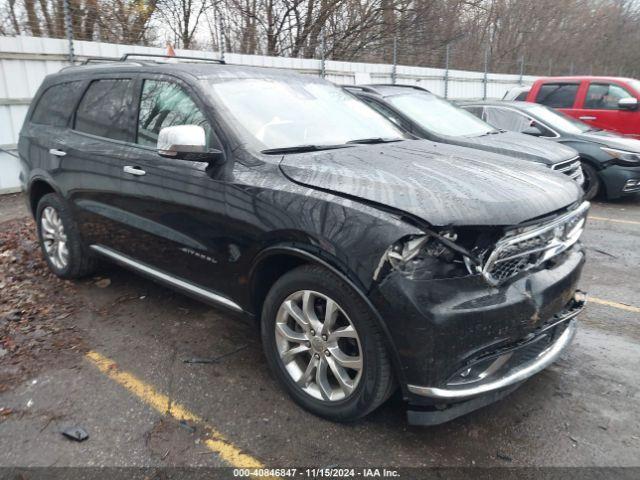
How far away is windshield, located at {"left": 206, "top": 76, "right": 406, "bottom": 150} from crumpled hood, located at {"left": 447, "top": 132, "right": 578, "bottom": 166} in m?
2.36

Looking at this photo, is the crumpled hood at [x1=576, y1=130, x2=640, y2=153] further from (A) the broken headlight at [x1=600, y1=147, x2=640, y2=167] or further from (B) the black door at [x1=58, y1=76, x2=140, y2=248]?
(B) the black door at [x1=58, y1=76, x2=140, y2=248]

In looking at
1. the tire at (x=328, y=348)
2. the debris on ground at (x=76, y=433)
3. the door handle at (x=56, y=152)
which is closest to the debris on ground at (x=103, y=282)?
the door handle at (x=56, y=152)

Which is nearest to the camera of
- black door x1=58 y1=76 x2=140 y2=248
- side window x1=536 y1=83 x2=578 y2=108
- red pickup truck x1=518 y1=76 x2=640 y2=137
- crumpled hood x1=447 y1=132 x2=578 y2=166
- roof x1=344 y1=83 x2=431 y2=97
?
black door x1=58 y1=76 x2=140 y2=248

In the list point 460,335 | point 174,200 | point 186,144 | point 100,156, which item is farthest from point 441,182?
point 100,156

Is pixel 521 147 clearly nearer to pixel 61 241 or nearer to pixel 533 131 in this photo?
pixel 533 131

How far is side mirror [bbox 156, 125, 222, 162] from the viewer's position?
2.82m

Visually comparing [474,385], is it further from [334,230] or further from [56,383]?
[56,383]

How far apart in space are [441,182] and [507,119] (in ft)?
21.1

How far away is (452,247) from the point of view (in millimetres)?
2229

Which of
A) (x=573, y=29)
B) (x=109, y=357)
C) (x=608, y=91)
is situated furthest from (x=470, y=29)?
(x=109, y=357)

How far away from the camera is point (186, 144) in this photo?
282 cm

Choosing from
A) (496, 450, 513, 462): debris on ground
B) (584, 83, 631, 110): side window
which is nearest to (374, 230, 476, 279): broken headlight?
(496, 450, 513, 462): debris on ground

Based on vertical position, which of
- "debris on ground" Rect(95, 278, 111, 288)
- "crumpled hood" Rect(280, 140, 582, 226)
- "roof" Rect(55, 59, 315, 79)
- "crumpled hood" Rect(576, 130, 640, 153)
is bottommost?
"debris on ground" Rect(95, 278, 111, 288)

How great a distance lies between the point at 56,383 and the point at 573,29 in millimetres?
32807
